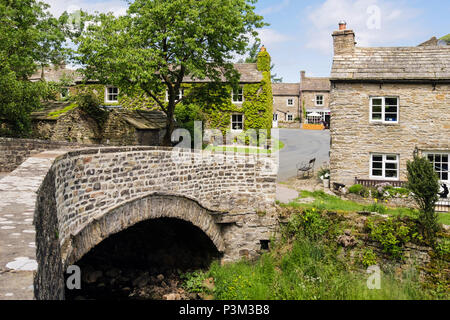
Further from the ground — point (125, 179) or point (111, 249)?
point (125, 179)

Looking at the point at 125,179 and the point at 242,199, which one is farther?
the point at 242,199

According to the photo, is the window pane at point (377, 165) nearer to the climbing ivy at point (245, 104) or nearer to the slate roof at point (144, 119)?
the slate roof at point (144, 119)

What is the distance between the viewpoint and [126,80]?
16125 millimetres

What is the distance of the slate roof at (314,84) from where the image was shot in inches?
2028

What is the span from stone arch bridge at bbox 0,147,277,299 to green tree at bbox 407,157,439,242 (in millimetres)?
4996

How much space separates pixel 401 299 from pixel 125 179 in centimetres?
860

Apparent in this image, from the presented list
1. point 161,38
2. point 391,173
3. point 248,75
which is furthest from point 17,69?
point 391,173

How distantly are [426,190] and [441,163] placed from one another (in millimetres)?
6704

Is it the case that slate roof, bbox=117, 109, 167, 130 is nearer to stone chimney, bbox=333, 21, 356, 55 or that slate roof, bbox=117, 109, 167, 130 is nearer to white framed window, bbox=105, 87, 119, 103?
white framed window, bbox=105, 87, 119, 103

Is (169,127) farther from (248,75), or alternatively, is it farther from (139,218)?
(248,75)

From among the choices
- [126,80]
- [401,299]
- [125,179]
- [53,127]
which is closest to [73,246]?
[125,179]

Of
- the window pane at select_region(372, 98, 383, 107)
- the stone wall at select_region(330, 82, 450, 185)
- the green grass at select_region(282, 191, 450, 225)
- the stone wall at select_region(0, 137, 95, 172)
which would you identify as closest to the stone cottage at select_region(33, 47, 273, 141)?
the stone wall at select_region(330, 82, 450, 185)
